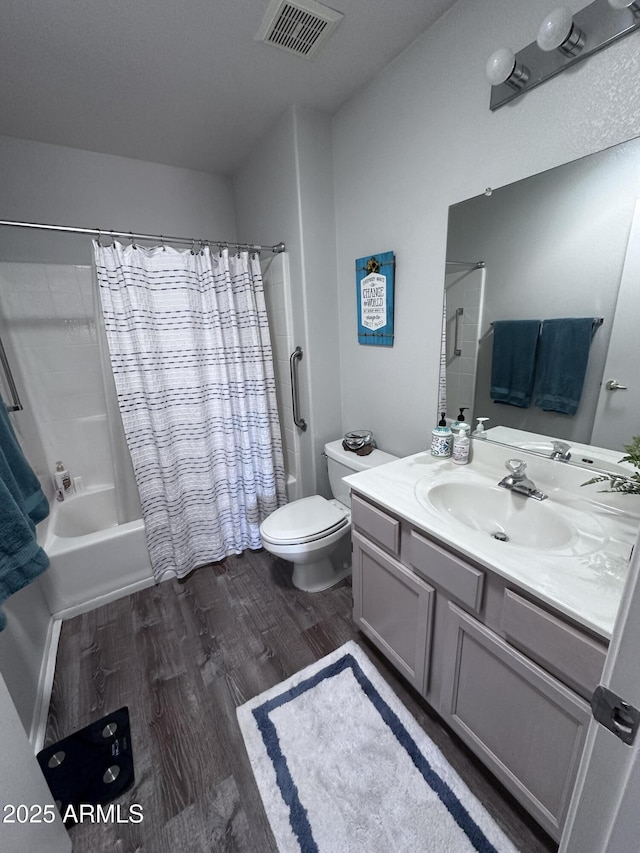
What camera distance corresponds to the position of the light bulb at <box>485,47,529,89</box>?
1055 mm

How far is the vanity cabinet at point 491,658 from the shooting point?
806 mm

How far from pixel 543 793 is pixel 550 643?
459 mm

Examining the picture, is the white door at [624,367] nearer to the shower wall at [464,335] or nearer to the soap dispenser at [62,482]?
Result: the shower wall at [464,335]

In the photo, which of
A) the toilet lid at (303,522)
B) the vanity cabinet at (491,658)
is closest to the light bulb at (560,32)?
the vanity cabinet at (491,658)

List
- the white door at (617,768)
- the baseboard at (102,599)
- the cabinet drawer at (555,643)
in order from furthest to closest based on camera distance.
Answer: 1. the baseboard at (102,599)
2. the cabinet drawer at (555,643)
3. the white door at (617,768)

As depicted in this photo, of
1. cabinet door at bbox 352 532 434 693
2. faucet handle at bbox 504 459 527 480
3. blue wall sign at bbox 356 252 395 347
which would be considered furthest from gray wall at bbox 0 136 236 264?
faucet handle at bbox 504 459 527 480

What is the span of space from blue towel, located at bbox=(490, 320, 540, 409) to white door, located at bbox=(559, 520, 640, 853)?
3.40 feet

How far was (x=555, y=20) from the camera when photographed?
3.02ft

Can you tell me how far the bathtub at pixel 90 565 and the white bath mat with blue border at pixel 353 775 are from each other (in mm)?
1046

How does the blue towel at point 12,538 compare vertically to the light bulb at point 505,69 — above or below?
below

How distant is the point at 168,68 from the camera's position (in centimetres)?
147

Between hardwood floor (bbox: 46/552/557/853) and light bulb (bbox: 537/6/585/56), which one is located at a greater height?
light bulb (bbox: 537/6/585/56)

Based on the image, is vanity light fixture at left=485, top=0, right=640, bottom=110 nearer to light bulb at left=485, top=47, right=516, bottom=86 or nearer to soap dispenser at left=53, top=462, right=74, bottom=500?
light bulb at left=485, top=47, right=516, bottom=86

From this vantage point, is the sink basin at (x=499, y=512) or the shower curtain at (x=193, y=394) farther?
the shower curtain at (x=193, y=394)
